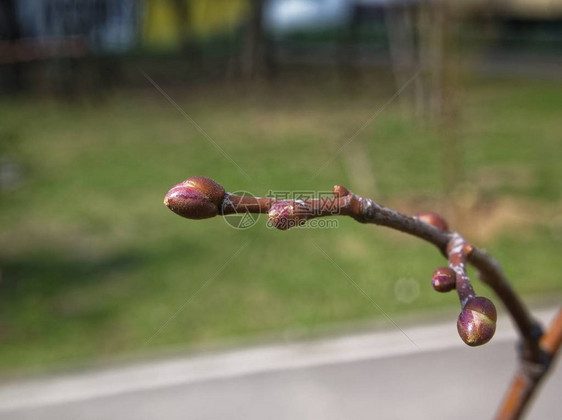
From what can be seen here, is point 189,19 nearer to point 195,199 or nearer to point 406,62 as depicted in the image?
point 406,62

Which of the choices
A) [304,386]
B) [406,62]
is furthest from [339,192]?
[406,62]

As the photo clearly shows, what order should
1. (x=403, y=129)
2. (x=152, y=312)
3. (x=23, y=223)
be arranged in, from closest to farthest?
(x=152, y=312)
(x=23, y=223)
(x=403, y=129)

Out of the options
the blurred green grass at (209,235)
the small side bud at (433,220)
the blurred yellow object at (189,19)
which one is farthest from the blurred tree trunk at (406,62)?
the small side bud at (433,220)

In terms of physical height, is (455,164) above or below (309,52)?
above

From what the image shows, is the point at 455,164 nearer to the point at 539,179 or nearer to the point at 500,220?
the point at 500,220

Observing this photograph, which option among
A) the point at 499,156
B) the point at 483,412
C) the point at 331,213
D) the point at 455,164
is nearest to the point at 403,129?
the point at 499,156

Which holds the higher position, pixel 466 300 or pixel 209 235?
pixel 466 300

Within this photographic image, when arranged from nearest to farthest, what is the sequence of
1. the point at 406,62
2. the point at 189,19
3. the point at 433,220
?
the point at 433,220
the point at 406,62
the point at 189,19
